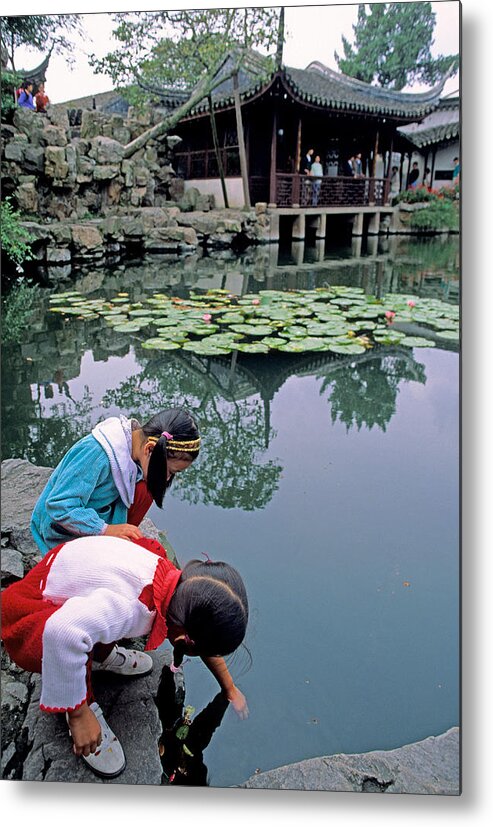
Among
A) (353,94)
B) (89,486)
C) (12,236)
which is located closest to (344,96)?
(353,94)

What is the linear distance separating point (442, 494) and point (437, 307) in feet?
1.45

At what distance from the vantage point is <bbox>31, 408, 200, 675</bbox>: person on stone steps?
3.69ft

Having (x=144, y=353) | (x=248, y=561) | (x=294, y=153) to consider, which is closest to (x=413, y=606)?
(x=248, y=561)

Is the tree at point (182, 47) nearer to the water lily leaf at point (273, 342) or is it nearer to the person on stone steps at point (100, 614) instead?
the water lily leaf at point (273, 342)

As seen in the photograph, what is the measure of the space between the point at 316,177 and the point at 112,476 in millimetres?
1206

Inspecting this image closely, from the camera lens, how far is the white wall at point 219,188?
6.13 feet

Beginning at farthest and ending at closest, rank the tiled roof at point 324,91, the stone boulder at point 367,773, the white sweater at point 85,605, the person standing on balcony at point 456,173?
the tiled roof at point 324,91
the person standing on balcony at point 456,173
the stone boulder at point 367,773
the white sweater at point 85,605

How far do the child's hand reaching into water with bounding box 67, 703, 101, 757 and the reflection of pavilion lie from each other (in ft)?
2.84

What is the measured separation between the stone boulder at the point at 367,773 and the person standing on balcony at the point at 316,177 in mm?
1448

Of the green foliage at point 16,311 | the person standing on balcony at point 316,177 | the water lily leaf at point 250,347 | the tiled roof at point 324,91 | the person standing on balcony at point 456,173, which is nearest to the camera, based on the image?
the person standing on balcony at point 456,173

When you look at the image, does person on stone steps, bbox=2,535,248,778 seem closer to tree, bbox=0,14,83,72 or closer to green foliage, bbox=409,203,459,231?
green foliage, bbox=409,203,459,231

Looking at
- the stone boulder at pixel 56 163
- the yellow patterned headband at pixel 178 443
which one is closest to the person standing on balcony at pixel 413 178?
the yellow patterned headband at pixel 178 443

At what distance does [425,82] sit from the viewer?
1378mm

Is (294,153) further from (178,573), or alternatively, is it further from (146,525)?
(178,573)
